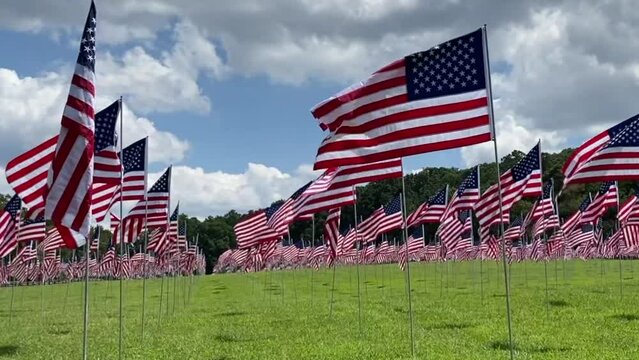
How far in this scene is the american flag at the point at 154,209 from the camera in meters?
25.9

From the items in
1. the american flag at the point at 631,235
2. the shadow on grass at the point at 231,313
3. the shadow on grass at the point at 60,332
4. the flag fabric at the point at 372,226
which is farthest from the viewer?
the american flag at the point at 631,235

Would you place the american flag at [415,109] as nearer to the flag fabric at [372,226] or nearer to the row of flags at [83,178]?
the row of flags at [83,178]

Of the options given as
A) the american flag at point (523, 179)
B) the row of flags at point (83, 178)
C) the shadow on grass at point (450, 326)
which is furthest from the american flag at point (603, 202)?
the row of flags at point (83, 178)

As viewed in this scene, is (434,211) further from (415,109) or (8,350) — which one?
(415,109)

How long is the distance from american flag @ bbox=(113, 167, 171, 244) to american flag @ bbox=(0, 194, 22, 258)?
316 inches

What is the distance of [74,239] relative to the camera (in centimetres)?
1284

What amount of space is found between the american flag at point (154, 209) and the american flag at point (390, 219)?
1199 cm

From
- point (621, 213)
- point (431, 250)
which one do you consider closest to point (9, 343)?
point (621, 213)

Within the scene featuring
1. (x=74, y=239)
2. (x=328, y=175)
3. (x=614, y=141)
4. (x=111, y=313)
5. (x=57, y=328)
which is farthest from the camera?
(x=111, y=313)

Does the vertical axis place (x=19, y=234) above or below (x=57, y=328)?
above

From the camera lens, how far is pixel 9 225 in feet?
104

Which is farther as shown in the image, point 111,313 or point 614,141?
point 111,313

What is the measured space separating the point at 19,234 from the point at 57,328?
4809 millimetres

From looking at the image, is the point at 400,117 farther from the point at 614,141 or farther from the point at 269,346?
the point at 269,346
